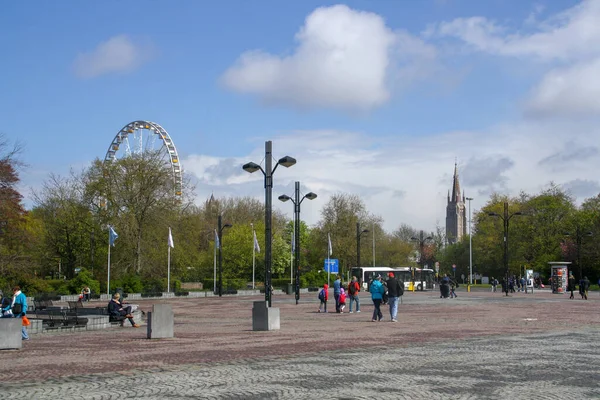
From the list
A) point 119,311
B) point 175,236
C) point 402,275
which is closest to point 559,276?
point 402,275

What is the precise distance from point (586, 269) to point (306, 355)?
76591 mm

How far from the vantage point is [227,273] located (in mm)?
90750

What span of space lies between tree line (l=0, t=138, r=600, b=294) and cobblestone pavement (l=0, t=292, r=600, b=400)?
96.9 feet

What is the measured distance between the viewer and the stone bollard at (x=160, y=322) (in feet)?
64.7

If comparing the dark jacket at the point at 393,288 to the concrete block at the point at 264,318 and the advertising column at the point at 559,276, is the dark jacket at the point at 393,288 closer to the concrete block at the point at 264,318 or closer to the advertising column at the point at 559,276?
the concrete block at the point at 264,318

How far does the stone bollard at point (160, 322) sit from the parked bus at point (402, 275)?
56.6 meters

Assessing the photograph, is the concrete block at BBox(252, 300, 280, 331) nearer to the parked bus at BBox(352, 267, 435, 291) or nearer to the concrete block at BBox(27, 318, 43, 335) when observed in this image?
the concrete block at BBox(27, 318, 43, 335)

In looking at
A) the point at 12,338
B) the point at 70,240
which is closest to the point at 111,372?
the point at 12,338

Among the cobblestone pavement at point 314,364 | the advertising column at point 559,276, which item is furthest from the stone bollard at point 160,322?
the advertising column at point 559,276

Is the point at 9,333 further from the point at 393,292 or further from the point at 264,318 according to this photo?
the point at 393,292

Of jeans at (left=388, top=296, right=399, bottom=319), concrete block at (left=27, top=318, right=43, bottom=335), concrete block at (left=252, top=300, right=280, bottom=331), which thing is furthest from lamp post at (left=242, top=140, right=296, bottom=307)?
concrete block at (left=27, top=318, right=43, bottom=335)

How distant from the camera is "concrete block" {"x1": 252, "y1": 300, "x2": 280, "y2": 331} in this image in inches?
870

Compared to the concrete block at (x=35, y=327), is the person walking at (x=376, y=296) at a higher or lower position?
higher

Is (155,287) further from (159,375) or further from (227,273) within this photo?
(159,375)
